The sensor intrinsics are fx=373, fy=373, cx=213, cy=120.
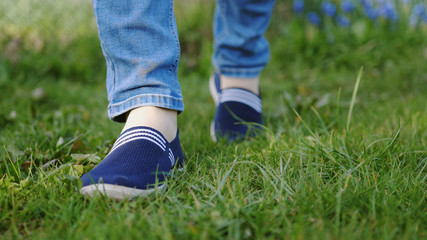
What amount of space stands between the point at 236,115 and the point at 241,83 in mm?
207

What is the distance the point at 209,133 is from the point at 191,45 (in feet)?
7.36

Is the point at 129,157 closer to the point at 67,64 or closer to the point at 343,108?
the point at 343,108

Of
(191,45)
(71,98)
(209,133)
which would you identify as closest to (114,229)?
(209,133)

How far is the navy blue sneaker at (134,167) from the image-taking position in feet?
2.93

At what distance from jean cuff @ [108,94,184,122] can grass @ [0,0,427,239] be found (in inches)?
6.1

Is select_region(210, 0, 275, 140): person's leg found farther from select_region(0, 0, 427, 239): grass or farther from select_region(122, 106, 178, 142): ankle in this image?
select_region(122, 106, 178, 142): ankle

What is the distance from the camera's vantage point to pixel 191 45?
3.66 meters

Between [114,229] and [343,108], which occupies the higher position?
[114,229]

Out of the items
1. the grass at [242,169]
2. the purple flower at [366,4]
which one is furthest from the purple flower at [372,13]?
the grass at [242,169]

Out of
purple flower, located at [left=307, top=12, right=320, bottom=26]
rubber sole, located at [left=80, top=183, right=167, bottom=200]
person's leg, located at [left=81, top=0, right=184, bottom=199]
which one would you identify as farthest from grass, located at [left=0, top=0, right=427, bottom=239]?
purple flower, located at [left=307, top=12, right=320, bottom=26]

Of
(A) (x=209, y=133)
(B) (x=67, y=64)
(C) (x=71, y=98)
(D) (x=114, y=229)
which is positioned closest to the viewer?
(D) (x=114, y=229)

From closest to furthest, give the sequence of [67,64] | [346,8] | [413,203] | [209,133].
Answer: [413,203] → [209,133] → [67,64] → [346,8]

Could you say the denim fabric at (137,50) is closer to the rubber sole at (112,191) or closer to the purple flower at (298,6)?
the rubber sole at (112,191)

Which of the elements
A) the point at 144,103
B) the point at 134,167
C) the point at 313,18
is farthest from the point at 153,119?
the point at 313,18
